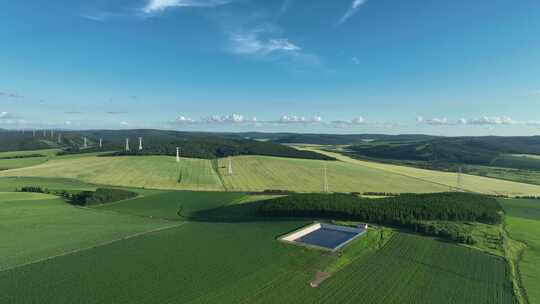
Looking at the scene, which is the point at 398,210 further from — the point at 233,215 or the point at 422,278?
the point at 233,215

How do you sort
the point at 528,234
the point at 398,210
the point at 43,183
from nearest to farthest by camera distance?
the point at 528,234 → the point at 398,210 → the point at 43,183

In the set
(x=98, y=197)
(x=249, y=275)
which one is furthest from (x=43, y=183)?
(x=249, y=275)

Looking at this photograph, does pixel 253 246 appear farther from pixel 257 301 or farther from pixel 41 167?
pixel 41 167

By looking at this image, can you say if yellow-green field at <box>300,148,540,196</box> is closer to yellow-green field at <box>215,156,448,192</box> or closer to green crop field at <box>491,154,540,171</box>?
yellow-green field at <box>215,156,448,192</box>

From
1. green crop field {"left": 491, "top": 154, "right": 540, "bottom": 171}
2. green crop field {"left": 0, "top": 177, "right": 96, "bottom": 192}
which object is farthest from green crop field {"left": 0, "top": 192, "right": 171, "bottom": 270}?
green crop field {"left": 491, "top": 154, "right": 540, "bottom": 171}

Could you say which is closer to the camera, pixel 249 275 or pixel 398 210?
pixel 249 275

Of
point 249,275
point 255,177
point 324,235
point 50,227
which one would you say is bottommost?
point 324,235

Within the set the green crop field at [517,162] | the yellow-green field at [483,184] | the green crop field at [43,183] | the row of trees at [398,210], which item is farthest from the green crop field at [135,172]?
the green crop field at [517,162]
